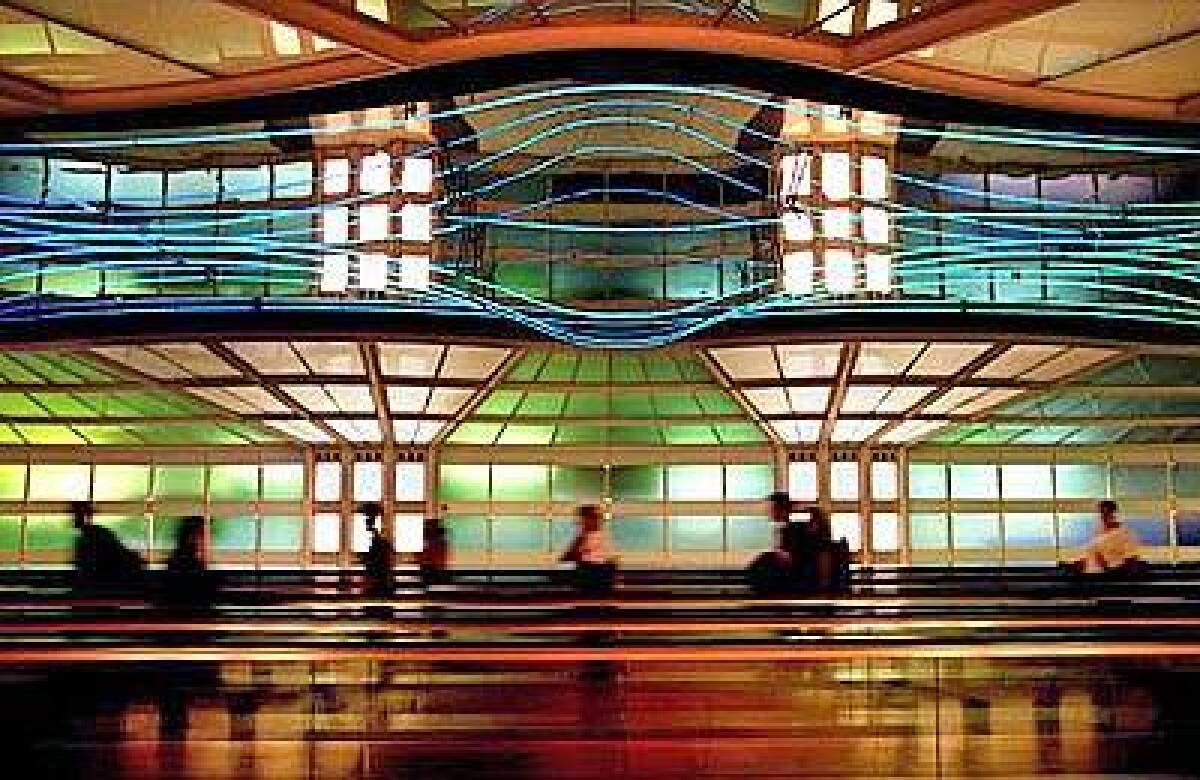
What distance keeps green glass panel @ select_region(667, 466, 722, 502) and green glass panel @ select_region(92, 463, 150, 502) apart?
11492mm

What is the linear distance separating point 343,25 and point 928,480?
19.4 metres

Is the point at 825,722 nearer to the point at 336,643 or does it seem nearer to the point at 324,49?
the point at 336,643

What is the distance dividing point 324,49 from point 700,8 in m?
5.15

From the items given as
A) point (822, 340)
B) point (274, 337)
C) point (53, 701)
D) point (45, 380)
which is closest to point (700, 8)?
point (822, 340)

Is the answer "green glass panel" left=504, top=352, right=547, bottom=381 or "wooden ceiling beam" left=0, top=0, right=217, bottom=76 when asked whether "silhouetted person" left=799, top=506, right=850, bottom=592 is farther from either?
"green glass panel" left=504, top=352, right=547, bottom=381

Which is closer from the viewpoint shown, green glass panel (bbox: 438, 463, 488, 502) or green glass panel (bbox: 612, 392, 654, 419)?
green glass panel (bbox: 612, 392, 654, 419)

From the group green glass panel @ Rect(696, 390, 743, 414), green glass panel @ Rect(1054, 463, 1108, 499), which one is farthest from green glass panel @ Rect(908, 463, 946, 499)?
green glass panel @ Rect(696, 390, 743, 414)

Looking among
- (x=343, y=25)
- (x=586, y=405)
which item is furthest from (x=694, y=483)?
(x=343, y=25)

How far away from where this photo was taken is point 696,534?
109 ft

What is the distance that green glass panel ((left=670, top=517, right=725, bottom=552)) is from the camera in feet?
109

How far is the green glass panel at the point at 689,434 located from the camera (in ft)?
106

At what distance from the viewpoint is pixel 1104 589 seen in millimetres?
12031

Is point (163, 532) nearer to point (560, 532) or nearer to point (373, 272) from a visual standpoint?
point (560, 532)

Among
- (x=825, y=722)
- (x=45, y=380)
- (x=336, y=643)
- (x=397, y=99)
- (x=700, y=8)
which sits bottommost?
(x=825, y=722)
